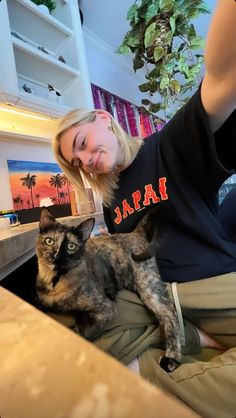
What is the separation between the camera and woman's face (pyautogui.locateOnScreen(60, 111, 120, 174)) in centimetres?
97

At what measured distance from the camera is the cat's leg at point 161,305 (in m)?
0.71

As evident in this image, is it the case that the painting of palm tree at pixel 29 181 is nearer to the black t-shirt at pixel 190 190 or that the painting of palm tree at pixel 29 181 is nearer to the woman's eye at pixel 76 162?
the woman's eye at pixel 76 162

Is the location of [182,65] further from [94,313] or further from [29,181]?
[94,313]

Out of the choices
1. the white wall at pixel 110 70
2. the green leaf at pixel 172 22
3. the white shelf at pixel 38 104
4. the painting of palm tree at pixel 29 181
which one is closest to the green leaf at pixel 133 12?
the green leaf at pixel 172 22

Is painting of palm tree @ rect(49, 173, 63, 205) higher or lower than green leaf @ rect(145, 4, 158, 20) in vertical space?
lower

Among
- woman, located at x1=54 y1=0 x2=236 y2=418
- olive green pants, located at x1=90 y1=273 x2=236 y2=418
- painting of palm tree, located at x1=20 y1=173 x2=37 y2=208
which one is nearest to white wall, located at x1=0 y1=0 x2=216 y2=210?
painting of palm tree, located at x1=20 y1=173 x2=37 y2=208

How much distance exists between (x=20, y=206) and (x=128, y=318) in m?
1.24

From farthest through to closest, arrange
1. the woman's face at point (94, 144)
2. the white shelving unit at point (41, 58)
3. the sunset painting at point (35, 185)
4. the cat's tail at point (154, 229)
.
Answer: the sunset painting at point (35, 185), the white shelving unit at point (41, 58), the woman's face at point (94, 144), the cat's tail at point (154, 229)

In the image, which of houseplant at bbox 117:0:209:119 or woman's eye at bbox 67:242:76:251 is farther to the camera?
houseplant at bbox 117:0:209:119

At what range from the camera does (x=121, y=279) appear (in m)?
0.93

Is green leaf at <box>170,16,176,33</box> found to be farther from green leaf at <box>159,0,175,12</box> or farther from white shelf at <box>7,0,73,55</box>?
white shelf at <box>7,0,73,55</box>

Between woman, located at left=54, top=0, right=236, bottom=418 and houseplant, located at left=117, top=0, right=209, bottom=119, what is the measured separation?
53.7 inches

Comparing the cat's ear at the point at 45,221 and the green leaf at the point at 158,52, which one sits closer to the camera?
the cat's ear at the point at 45,221

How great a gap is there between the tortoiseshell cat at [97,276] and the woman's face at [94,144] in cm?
22
